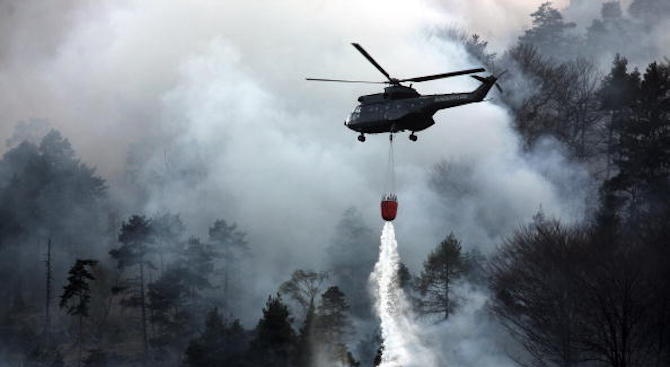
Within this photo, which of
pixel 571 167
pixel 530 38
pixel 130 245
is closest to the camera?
pixel 130 245

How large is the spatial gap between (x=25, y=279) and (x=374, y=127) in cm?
6874

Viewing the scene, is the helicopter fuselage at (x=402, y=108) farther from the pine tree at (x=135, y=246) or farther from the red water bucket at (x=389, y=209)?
the pine tree at (x=135, y=246)

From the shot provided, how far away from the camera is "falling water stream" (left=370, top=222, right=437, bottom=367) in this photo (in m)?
62.6

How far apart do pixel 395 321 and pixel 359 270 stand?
53.8 feet

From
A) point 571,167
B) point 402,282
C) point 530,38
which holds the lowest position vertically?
point 402,282

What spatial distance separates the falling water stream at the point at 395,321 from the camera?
205ft

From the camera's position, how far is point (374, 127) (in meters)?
45.3

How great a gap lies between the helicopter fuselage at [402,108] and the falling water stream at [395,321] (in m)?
23.2

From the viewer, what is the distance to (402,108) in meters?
44.2

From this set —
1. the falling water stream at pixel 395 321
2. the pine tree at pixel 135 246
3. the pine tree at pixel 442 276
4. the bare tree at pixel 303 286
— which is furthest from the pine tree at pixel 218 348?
the pine tree at pixel 135 246

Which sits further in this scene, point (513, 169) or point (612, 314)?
point (513, 169)

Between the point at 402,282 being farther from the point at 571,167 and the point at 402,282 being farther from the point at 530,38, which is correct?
the point at 530,38

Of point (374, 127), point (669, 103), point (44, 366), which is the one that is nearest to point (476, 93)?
point (374, 127)

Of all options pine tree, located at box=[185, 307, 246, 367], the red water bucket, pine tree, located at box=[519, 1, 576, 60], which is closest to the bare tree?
pine tree, located at box=[185, 307, 246, 367]
